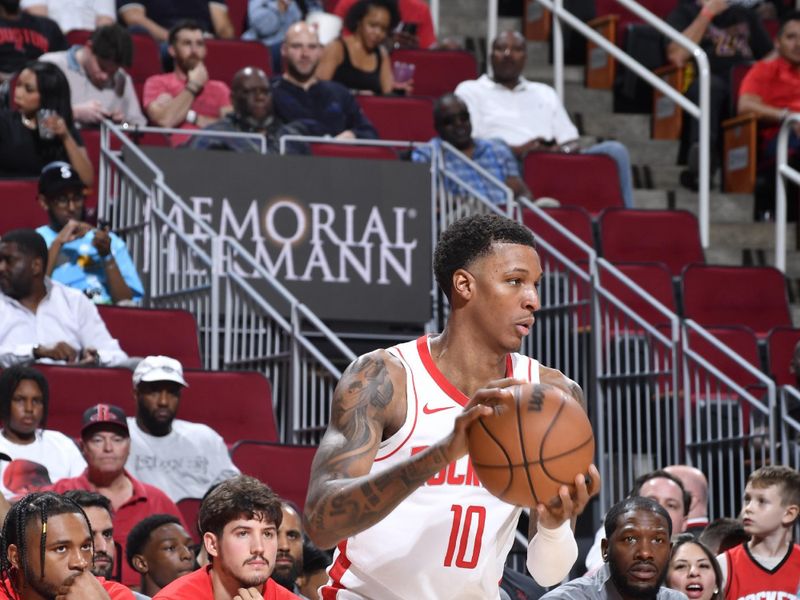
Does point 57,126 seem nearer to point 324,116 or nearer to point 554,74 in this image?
point 324,116

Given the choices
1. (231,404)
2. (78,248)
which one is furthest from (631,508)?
(78,248)

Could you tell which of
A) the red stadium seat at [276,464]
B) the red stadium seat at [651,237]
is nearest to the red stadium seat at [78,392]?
the red stadium seat at [276,464]

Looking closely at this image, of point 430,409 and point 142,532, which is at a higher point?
point 430,409

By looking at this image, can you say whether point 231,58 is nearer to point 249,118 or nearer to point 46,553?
point 249,118

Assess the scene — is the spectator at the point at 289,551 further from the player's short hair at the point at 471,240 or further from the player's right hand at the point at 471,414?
the player's right hand at the point at 471,414

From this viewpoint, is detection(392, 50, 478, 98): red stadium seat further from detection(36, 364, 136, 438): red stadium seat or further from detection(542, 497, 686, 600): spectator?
detection(542, 497, 686, 600): spectator

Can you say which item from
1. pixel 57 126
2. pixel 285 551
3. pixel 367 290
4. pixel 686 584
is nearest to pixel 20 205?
pixel 57 126

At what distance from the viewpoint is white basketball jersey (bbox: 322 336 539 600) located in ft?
13.8

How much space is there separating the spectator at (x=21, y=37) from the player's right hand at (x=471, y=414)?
820 cm

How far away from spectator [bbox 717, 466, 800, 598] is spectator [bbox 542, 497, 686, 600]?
3.13ft

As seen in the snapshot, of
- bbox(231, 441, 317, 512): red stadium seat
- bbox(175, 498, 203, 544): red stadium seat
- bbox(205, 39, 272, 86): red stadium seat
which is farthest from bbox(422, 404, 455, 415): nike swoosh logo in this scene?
bbox(205, 39, 272, 86): red stadium seat

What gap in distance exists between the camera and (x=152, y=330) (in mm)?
9180

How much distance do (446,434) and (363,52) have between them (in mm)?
8766

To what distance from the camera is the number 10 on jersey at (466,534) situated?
422 centimetres
